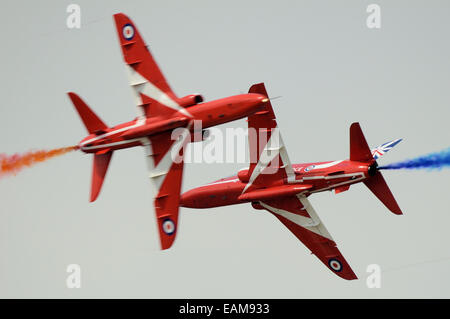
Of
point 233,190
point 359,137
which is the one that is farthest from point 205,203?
point 359,137

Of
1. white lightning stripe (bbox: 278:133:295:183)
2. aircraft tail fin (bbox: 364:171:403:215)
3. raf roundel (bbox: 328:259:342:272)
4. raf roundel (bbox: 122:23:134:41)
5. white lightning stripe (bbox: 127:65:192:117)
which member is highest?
raf roundel (bbox: 122:23:134:41)

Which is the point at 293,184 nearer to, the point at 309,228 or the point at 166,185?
the point at 309,228

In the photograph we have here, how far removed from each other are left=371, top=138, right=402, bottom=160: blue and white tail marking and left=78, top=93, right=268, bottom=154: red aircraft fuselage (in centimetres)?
690

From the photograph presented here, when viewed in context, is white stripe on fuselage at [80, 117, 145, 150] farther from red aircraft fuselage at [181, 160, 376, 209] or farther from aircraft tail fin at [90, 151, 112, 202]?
red aircraft fuselage at [181, 160, 376, 209]

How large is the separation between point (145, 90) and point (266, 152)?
6260mm

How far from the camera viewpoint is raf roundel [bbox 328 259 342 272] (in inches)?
2015

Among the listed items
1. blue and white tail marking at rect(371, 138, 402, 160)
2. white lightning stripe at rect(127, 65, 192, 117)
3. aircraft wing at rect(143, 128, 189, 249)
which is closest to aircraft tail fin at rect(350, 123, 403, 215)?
blue and white tail marking at rect(371, 138, 402, 160)

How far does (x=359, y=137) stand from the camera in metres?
46.1

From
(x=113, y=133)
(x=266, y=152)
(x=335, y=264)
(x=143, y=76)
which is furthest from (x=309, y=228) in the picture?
(x=143, y=76)

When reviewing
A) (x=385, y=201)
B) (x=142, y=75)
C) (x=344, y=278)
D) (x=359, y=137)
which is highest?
(x=142, y=75)

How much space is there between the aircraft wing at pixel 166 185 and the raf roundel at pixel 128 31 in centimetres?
479

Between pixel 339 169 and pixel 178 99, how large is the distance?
25.0ft

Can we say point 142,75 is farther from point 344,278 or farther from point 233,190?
point 344,278

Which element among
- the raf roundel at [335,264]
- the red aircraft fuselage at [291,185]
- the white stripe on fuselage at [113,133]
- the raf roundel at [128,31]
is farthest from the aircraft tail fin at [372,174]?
the raf roundel at [128,31]
